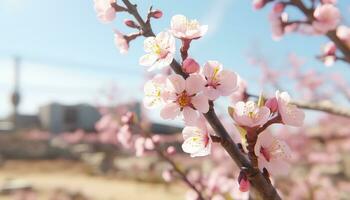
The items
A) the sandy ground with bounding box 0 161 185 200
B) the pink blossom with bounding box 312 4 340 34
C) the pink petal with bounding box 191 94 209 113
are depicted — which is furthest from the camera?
the sandy ground with bounding box 0 161 185 200

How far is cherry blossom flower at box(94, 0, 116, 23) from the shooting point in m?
1.11

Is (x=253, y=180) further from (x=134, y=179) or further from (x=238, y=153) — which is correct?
(x=134, y=179)

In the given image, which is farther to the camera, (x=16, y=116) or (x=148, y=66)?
(x=16, y=116)

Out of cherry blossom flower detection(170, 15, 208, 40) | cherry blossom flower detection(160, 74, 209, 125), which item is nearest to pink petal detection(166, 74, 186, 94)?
cherry blossom flower detection(160, 74, 209, 125)

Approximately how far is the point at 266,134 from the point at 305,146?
11436 millimetres

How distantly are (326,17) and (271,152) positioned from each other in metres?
0.95

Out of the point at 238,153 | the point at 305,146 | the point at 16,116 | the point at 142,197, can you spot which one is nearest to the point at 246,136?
the point at 238,153

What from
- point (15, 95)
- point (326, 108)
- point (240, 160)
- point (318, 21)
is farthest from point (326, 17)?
point (15, 95)

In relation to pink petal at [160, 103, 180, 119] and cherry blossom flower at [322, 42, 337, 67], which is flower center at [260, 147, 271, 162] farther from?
cherry blossom flower at [322, 42, 337, 67]

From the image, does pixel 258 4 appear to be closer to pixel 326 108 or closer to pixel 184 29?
pixel 326 108

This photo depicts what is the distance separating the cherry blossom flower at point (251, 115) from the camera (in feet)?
3.02

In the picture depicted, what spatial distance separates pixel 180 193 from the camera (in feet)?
31.0

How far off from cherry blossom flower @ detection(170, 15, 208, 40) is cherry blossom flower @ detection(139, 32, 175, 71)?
0.06 feet

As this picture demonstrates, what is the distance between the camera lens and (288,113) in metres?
0.95
